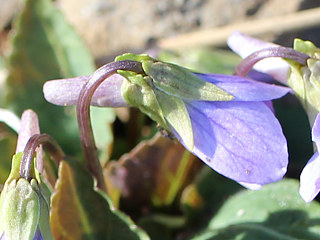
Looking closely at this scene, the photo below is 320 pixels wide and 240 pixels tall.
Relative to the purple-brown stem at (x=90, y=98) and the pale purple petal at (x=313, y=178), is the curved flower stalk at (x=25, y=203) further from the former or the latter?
the pale purple petal at (x=313, y=178)

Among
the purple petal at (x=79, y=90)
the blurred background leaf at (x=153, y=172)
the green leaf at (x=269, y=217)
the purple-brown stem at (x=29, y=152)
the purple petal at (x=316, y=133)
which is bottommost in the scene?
the green leaf at (x=269, y=217)

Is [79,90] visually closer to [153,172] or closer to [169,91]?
[169,91]

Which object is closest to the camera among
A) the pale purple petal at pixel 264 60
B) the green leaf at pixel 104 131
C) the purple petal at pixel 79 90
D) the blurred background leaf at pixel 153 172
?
the purple petal at pixel 79 90

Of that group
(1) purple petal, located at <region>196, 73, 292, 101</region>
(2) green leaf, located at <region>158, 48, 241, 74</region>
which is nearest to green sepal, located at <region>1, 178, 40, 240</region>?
(1) purple petal, located at <region>196, 73, 292, 101</region>

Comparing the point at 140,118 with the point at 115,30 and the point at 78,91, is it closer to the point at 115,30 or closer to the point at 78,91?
the point at 115,30

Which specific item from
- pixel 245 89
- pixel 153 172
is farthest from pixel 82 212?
pixel 245 89

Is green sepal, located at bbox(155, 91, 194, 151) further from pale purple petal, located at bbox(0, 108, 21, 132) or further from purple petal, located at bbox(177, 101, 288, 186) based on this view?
pale purple petal, located at bbox(0, 108, 21, 132)

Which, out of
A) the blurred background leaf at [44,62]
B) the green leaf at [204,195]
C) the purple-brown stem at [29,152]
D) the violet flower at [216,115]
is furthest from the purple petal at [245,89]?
the blurred background leaf at [44,62]

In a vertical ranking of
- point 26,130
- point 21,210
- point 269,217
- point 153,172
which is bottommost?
point 269,217
